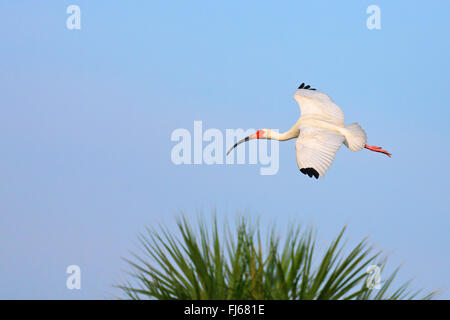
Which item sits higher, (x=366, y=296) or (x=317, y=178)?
(x=317, y=178)

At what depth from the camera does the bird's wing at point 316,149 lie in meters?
12.4

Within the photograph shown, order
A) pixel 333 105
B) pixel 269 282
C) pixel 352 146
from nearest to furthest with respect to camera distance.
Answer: pixel 269 282
pixel 352 146
pixel 333 105

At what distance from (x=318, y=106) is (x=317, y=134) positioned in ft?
8.81

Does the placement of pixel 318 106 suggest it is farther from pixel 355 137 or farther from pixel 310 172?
pixel 310 172

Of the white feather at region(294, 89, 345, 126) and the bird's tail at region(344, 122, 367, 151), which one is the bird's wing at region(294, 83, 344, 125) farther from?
the bird's tail at region(344, 122, 367, 151)

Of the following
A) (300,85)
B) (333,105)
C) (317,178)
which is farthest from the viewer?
(300,85)

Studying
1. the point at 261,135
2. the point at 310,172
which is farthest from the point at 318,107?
the point at 310,172

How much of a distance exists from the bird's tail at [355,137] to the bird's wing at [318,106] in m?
0.54

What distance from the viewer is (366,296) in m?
7.20

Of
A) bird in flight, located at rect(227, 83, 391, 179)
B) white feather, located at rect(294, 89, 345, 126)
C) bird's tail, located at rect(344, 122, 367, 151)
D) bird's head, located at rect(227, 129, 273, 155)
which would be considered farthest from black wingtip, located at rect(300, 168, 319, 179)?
bird's head, located at rect(227, 129, 273, 155)
